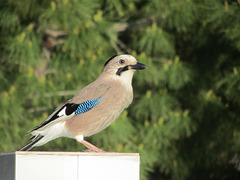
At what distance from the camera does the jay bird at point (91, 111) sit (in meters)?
3.84

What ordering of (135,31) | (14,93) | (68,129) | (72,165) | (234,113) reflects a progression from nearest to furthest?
(72,165) < (68,129) < (14,93) < (234,113) < (135,31)

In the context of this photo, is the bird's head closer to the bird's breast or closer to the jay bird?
the jay bird

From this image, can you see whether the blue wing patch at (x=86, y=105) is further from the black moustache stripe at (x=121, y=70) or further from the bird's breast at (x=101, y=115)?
the black moustache stripe at (x=121, y=70)

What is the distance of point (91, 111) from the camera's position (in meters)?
3.88

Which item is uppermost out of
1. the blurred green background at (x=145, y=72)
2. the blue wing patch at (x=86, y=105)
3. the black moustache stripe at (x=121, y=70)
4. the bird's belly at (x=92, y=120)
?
the blurred green background at (x=145, y=72)

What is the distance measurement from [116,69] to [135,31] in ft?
19.6

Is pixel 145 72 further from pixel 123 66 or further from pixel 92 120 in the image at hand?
pixel 92 120

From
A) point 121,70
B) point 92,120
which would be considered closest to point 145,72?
point 121,70

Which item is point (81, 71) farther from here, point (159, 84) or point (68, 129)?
point (68, 129)

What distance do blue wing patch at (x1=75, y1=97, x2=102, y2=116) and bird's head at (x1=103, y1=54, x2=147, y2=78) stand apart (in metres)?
0.32

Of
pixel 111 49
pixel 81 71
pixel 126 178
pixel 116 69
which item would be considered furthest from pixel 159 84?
pixel 126 178

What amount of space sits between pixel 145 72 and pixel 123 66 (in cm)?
456

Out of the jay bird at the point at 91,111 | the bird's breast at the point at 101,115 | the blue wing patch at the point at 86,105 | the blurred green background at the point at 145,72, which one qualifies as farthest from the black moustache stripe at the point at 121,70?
the blurred green background at the point at 145,72

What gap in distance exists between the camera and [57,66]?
26.2ft
